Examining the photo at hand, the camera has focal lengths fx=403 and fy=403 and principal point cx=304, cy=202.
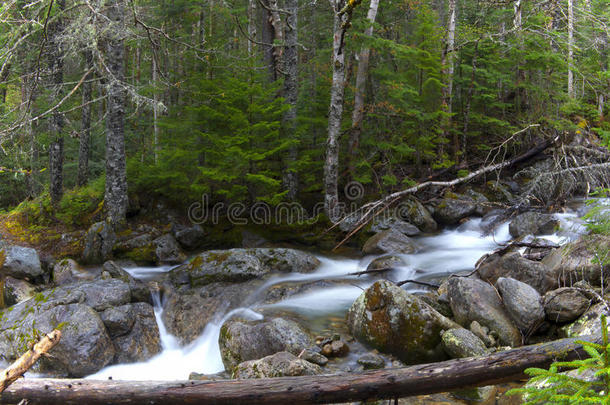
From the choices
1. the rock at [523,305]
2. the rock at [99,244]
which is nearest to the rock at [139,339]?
the rock at [99,244]

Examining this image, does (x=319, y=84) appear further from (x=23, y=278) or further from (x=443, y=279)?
(x=23, y=278)

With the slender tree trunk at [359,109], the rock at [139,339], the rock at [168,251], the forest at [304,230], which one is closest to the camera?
the forest at [304,230]

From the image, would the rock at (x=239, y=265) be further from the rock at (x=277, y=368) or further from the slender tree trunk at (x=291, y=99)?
the rock at (x=277, y=368)

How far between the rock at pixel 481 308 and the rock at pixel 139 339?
500cm

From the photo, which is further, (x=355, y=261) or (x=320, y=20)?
(x=320, y=20)

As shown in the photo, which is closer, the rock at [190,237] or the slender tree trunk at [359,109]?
the rock at [190,237]

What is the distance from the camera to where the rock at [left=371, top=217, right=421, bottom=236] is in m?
11.6

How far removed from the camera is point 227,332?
20.7ft

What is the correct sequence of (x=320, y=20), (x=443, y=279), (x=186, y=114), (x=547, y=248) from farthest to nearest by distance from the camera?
(x=320, y=20)
(x=186, y=114)
(x=443, y=279)
(x=547, y=248)

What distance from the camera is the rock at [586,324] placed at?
5176mm

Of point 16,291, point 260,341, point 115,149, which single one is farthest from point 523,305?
point 115,149

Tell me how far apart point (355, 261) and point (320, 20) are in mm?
13889

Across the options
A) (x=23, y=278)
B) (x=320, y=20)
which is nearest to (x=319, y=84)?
(x=320, y=20)

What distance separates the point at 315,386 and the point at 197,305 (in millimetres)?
5238
